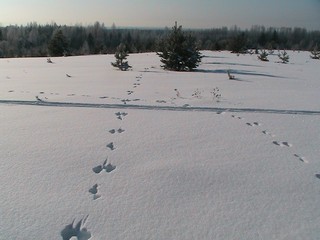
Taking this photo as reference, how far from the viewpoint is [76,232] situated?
2838 millimetres

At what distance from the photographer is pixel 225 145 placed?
15.7 ft

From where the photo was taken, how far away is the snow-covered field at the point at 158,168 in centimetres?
293

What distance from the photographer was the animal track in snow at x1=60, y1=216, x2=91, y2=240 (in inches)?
110

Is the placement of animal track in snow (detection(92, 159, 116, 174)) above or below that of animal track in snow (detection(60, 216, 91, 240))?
above

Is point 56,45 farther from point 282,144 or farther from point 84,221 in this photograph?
point 84,221

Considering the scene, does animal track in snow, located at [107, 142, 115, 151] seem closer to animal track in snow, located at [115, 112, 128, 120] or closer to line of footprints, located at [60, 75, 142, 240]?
line of footprints, located at [60, 75, 142, 240]

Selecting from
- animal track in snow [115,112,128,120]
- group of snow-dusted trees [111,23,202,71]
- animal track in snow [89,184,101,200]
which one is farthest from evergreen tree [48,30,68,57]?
animal track in snow [89,184,101,200]

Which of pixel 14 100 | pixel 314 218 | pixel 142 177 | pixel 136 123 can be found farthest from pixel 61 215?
pixel 14 100

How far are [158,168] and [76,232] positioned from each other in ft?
4.61

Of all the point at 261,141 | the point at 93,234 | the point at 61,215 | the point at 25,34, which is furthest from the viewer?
the point at 25,34

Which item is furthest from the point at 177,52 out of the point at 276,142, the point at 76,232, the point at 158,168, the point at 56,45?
the point at 56,45

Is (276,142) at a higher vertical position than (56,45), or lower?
lower

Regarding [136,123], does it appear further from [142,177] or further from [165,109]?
[142,177]

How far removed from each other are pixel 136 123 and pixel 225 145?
5.69ft
